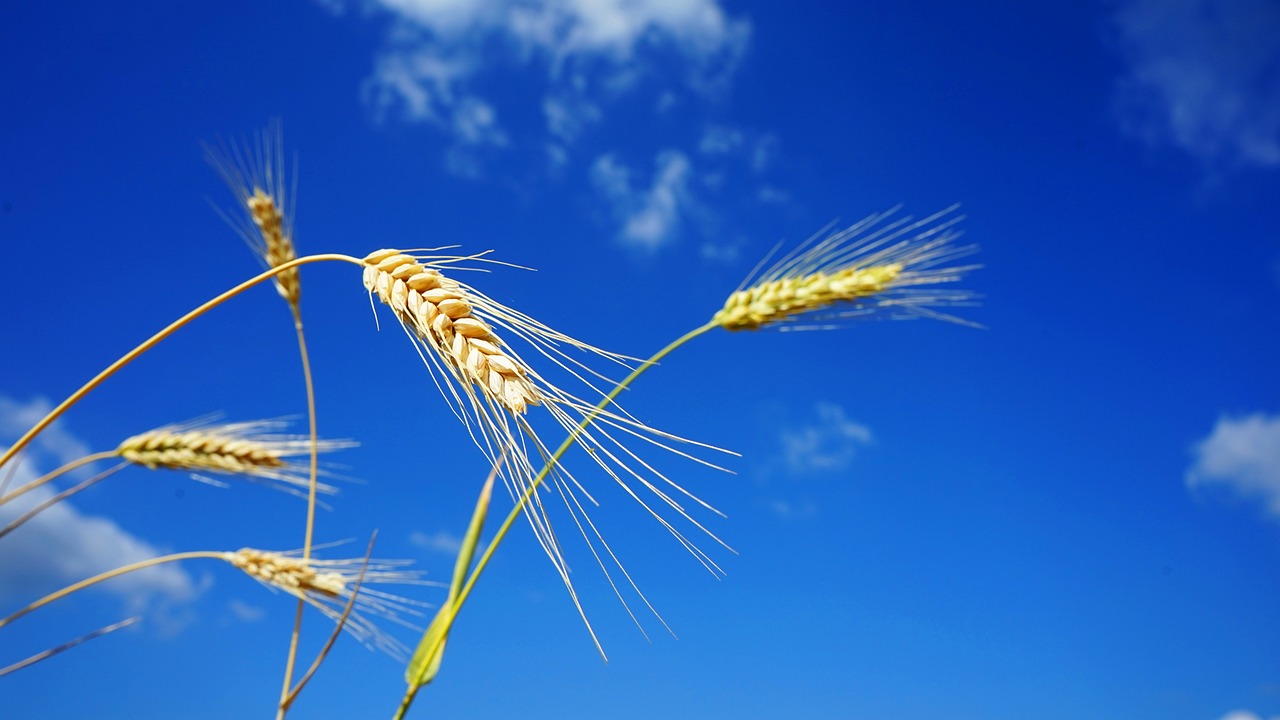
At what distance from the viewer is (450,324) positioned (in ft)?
4.45

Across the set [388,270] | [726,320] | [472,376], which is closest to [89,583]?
[388,270]

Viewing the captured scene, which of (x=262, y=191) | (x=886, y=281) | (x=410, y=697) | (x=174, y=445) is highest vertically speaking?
(x=262, y=191)

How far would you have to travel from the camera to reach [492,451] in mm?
1415

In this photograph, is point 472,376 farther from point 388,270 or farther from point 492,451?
point 388,270

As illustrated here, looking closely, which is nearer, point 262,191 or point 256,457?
point 256,457

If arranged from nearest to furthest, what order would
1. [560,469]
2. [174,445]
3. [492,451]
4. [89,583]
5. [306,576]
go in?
[560,469] → [492,451] → [89,583] → [306,576] → [174,445]

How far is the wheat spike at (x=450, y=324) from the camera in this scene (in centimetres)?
127

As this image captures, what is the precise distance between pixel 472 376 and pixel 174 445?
1822 millimetres

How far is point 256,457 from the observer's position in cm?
278

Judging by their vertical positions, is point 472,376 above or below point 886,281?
below

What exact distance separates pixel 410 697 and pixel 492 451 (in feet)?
2.35

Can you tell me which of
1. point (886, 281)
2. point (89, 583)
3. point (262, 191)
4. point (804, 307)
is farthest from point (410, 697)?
point (262, 191)

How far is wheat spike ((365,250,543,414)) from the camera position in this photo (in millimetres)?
1268

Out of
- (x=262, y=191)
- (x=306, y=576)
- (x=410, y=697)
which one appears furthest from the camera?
(x=262, y=191)
